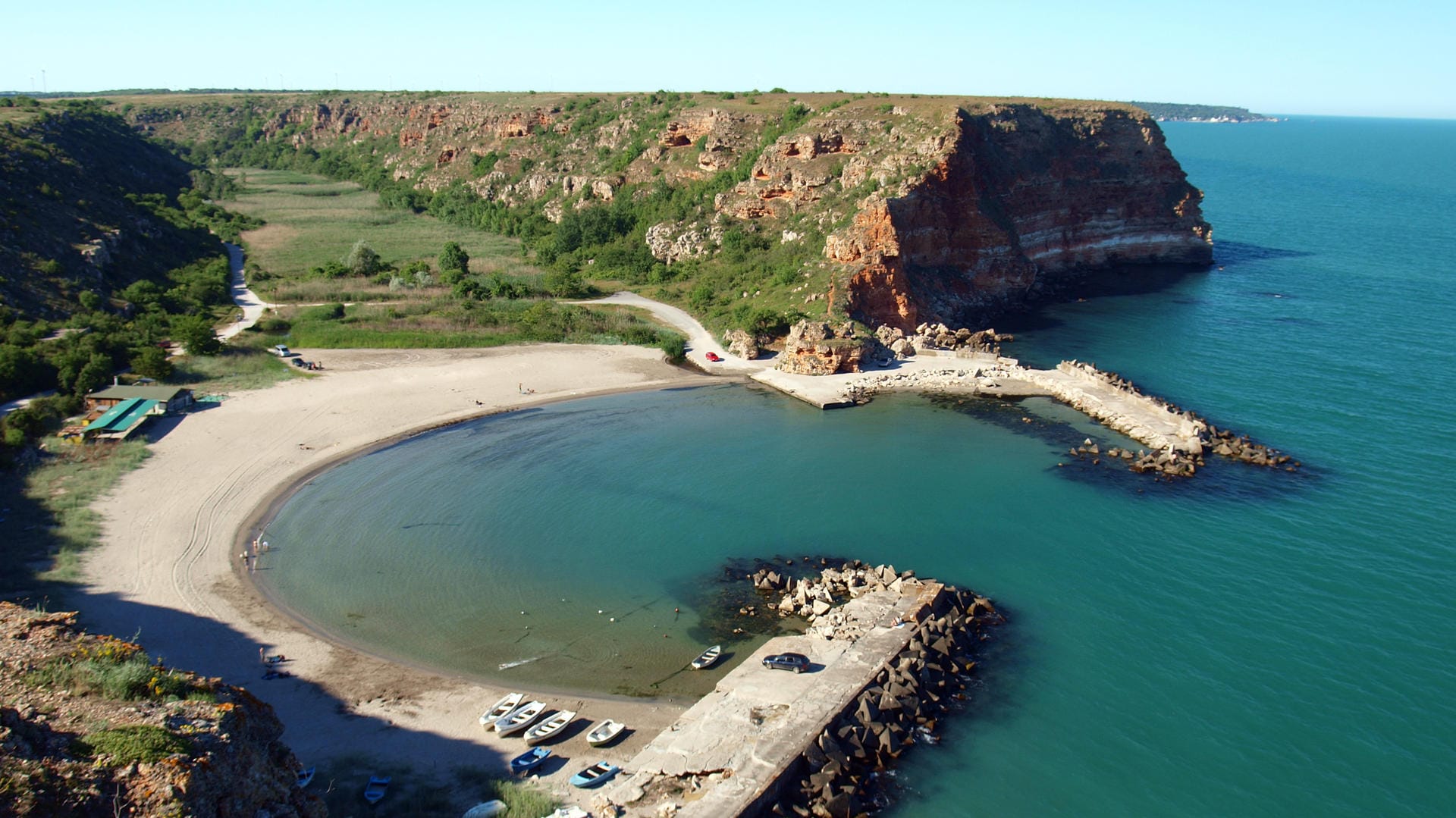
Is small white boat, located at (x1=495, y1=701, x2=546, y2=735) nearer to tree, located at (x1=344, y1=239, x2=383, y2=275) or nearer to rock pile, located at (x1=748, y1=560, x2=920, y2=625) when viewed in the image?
rock pile, located at (x1=748, y1=560, x2=920, y2=625)

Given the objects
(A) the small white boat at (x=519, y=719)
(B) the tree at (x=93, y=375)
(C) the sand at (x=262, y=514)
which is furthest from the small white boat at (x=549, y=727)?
(B) the tree at (x=93, y=375)

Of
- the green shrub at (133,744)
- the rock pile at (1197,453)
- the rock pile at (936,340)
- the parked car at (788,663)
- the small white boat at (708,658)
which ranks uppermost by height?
the green shrub at (133,744)

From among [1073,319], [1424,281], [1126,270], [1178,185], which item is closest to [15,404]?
[1073,319]

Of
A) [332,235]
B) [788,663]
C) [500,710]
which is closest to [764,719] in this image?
[788,663]

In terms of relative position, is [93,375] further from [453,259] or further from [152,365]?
[453,259]

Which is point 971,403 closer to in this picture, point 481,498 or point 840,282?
point 840,282

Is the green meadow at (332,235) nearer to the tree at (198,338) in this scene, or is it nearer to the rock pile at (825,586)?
the tree at (198,338)
